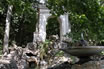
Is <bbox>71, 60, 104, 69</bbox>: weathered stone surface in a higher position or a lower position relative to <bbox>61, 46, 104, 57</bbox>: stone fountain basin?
lower

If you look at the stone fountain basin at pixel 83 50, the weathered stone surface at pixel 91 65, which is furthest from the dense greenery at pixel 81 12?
the weathered stone surface at pixel 91 65

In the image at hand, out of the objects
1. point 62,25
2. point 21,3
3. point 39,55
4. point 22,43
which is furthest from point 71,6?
point 22,43

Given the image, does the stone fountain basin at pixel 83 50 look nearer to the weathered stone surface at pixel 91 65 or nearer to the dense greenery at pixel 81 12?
the weathered stone surface at pixel 91 65

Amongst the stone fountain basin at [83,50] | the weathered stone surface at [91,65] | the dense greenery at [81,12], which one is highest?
the dense greenery at [81,12]

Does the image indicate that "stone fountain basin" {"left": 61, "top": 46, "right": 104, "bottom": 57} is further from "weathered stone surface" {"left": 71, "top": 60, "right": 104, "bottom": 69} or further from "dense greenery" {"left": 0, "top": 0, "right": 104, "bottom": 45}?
"dense greenery" {"left": 0, "top": 0, "right": 104, "bottom": 45}

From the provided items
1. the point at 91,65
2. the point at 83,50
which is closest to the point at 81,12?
the point at 83,50

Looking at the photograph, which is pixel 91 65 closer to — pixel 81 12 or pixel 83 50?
pixel 83 50

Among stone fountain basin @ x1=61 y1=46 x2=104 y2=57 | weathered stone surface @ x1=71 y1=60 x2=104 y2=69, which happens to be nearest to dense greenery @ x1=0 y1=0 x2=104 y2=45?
stone fountain basin @ x1=61 y1=46 x2=104 y2=57

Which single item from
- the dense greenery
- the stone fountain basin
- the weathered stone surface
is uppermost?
the dense greenery

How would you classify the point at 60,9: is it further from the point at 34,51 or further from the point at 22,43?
the point at 22,43

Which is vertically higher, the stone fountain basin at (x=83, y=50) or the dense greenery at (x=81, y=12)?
the dense greenery at (x=81, y=12)

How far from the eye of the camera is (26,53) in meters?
10.4

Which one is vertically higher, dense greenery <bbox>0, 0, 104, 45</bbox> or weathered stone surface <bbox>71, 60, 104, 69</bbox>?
dense greenery <bbox>0, 0, 104, 45</bbox>

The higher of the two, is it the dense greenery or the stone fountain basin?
the dense greenery
